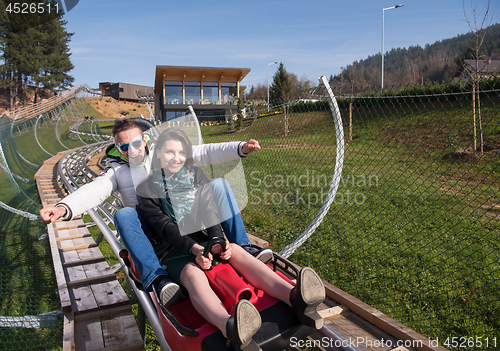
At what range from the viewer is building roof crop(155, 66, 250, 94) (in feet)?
97.5

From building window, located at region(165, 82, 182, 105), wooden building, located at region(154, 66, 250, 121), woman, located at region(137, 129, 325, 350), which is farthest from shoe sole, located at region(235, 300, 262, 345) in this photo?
building window, located at region(165, 82, 182, 105)

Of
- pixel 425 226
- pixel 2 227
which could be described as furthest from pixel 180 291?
pixel 2 227

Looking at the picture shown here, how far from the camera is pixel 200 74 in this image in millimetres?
31094

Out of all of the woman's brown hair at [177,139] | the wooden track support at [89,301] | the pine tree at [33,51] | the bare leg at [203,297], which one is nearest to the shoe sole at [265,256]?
the bare leg at [203,297]

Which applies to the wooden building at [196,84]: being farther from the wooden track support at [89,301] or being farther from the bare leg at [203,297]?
the bare leg at [203,297]

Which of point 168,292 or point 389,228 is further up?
point 168,292

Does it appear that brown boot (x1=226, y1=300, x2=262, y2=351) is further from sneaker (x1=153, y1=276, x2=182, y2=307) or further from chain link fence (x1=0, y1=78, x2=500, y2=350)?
chain link fence (x1=0, y1=78, x2=500, y2=350)

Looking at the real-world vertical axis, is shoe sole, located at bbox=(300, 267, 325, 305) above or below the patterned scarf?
below

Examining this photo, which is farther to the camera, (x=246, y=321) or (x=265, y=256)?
(x=265, y=256)

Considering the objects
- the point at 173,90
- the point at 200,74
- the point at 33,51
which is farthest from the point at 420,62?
the point at 33,51

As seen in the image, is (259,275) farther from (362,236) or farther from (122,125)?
(362,236)

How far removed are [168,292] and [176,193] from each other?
705 mm

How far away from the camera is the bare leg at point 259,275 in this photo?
1.77 m

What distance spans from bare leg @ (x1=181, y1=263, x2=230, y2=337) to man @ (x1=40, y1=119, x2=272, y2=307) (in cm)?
11
